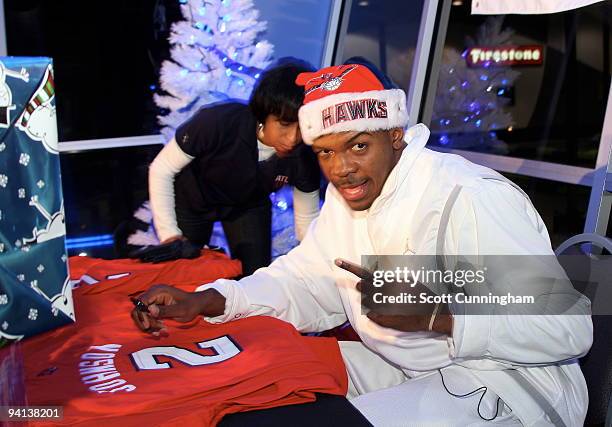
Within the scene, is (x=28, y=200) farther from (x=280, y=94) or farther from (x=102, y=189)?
(x=102, y=189)

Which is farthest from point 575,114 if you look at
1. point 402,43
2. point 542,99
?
point 402,43

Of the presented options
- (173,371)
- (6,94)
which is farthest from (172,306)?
(6,94)

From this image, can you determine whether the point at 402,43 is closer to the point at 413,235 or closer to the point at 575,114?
the point at 575,114

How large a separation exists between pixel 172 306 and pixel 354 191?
0.54m

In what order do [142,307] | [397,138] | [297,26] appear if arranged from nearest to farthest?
[142,307] < [397,138] < [297,26]

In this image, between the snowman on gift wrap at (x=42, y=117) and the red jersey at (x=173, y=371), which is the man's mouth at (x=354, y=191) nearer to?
the red jersey at (x=173, y=371)

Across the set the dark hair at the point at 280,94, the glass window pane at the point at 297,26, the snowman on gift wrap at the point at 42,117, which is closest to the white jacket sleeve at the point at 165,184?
the dark hair at the point at 280,94

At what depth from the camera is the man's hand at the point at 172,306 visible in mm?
1480

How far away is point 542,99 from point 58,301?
5.56m

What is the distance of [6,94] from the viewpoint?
88 cm

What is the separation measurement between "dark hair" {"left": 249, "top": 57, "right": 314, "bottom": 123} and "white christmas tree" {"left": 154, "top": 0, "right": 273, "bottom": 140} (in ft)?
4.04

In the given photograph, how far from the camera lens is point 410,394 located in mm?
1391

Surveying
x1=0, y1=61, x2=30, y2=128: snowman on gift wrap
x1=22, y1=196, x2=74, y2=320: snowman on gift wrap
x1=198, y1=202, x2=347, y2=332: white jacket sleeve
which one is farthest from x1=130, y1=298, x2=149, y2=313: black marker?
x1=0, y1=61, x2=30, y2=128: snowman on gift wrap

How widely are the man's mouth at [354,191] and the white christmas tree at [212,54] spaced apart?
2.24 m
